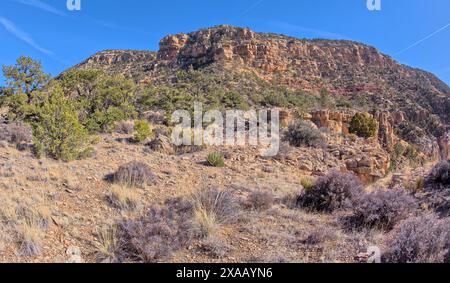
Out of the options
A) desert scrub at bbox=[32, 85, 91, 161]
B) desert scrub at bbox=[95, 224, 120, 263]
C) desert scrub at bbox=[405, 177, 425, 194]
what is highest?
desert scrub at bbox=[32, 85, 91, 161]

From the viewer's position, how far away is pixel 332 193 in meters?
5.61

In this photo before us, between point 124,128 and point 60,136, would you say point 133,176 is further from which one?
point 124,128

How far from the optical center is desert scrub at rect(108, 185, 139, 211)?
5.22 meters

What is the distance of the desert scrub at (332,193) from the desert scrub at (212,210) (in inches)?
52.8

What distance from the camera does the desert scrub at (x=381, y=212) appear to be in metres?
4.68

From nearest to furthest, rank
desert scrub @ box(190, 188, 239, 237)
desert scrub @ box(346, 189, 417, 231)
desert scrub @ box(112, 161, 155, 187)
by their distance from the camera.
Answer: desert scrub @ box(190, 188, 239, 237) → desert scrub @ box(346, 189, 417, 231) → desert scrub @ box(112, 161, 155, 187)

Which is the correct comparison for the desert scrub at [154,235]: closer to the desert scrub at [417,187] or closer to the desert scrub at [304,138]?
the desert scrub at [417,187]

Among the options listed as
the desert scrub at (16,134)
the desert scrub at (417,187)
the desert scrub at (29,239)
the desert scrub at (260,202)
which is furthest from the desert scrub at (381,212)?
the desert scrub at (16,134)

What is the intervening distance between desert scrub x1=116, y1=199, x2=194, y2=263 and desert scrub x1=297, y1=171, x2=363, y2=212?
2177 millimetres

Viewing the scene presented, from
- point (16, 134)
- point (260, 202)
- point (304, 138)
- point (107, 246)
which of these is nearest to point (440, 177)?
point (260, 202)

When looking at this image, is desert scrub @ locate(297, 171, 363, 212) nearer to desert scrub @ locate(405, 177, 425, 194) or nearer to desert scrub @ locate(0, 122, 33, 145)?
desert scrub @ locate(405, 177, 425, 194)

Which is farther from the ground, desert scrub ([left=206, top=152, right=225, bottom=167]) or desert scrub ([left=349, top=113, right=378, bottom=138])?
desert scrub ([left=349, top=113, right=378, bottom=138])

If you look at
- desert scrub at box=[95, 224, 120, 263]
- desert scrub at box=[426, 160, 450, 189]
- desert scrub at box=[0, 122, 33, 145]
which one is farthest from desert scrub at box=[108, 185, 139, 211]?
desert scrub at box=[426, 160, 450, 189]

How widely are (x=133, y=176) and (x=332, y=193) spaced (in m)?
3.55
